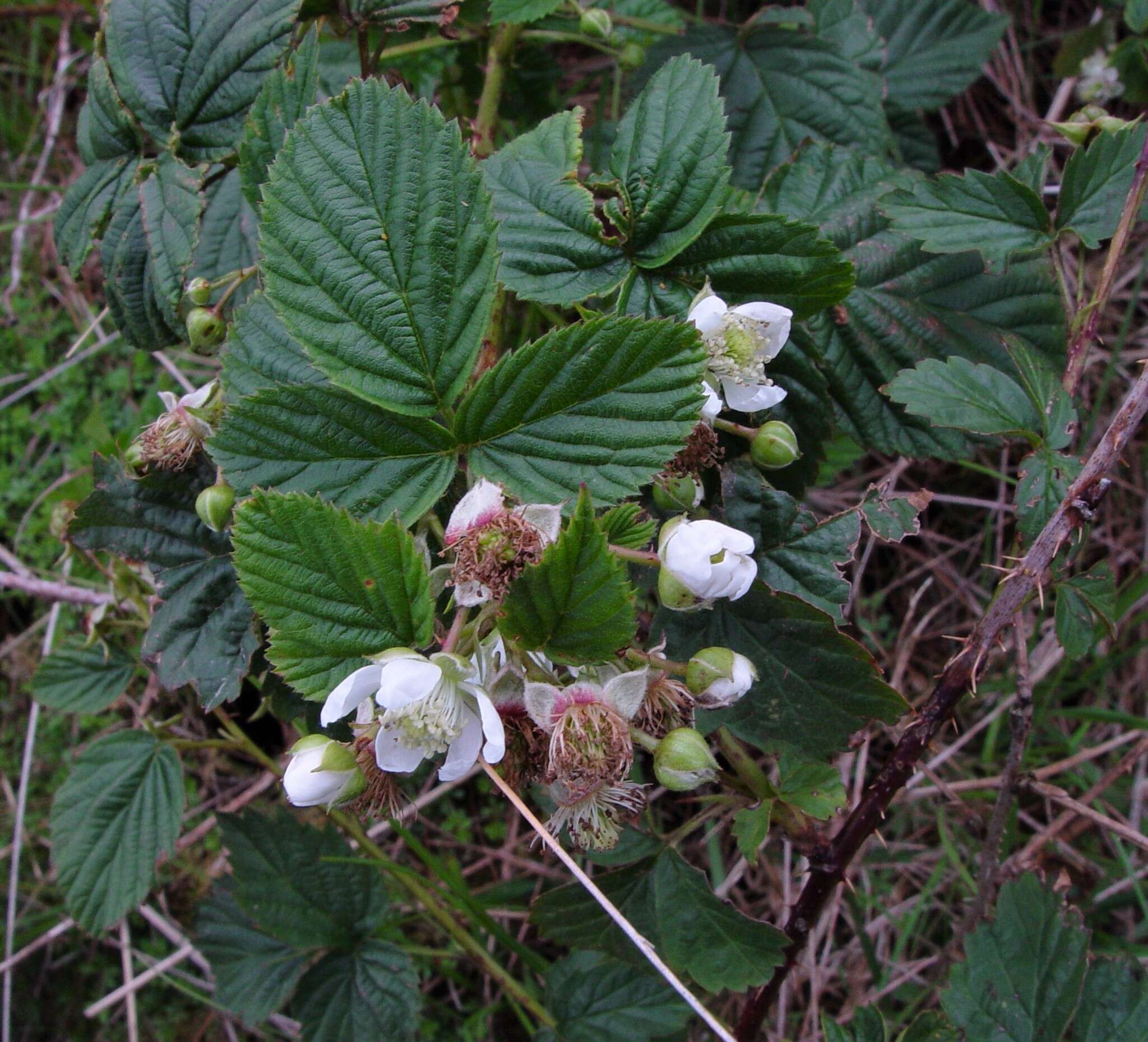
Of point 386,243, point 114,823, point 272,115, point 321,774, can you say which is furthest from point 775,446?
point 114,823

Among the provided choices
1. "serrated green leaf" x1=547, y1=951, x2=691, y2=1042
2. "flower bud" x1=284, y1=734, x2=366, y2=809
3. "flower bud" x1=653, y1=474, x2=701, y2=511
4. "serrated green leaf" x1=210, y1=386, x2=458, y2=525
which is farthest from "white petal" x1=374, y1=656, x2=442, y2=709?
"serrated green leaf" x1=547, y1=951, x2=691, y2=1042

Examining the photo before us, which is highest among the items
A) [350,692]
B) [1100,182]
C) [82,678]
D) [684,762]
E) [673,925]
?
[1100,182]

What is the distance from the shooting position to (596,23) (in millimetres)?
1629

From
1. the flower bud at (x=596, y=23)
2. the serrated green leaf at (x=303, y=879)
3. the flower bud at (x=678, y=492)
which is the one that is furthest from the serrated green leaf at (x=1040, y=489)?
the serrated green leaf at (x=303, y=879)

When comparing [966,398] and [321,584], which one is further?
[966,398]

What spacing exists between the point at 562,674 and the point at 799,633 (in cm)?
33

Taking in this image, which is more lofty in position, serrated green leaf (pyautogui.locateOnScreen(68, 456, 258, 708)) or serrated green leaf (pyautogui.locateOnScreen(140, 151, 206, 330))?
serrated green leaf (pyautogui.locateOnScreen(140, 151, 206, 330))

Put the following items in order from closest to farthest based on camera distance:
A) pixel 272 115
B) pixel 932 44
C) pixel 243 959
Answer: pixel 272 115, pixel 243 959, pixel 932 44

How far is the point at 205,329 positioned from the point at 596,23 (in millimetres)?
869

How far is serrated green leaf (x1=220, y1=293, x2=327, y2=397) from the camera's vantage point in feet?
4.06

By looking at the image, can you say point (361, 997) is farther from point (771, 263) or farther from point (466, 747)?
point (771, 263)

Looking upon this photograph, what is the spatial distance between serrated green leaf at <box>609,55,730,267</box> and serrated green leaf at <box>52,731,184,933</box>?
1324mm

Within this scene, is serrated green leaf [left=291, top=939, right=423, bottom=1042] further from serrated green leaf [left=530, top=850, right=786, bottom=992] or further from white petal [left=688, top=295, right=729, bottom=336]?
white petal [left=688, top=295, right=729, bottom=336]

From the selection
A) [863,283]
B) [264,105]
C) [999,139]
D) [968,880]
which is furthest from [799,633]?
[999,139]
